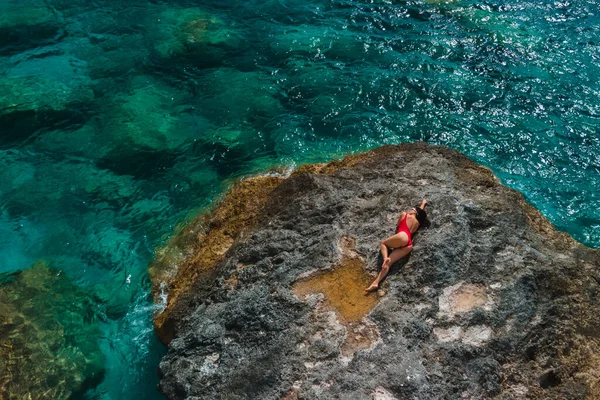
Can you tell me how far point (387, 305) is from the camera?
26.6 ft

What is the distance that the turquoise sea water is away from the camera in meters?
12.0

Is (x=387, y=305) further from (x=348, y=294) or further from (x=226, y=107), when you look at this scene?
(x=226, y=107)

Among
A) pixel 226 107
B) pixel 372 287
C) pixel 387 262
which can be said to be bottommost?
pixel 226 107

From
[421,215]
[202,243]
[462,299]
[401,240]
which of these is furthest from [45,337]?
[462,299]

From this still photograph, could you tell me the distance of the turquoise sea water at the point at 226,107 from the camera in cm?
1198

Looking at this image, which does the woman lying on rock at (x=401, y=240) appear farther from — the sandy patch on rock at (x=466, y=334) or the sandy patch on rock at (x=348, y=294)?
the sandy patch on rock at (x=466, y=334)

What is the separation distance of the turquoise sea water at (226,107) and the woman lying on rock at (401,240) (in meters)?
4.60

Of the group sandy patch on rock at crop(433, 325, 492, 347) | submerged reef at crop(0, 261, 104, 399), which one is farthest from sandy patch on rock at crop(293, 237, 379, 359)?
submerged reef at crop(0, 261, 104, 399)

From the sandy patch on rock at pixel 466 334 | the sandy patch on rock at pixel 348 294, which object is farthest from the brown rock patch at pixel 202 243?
the sandy patch on rock at pixel 466 334

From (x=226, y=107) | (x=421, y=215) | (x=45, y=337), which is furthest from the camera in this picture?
(x=226, y=107)

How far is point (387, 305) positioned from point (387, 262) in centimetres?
69

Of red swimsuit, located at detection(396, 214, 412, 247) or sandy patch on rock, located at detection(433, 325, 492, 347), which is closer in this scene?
sandy patch on rock, located at detection(433, 325, 492, 347)

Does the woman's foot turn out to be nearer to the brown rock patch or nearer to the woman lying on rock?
the woman lying on rock

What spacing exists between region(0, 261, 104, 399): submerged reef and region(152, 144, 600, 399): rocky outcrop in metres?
1.66
